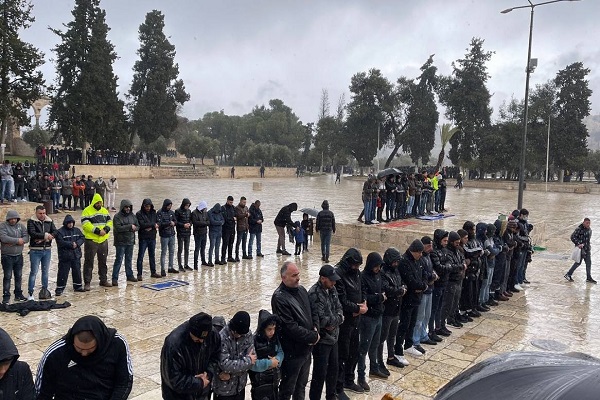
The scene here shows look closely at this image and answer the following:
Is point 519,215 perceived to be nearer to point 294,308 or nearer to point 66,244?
point 294,308

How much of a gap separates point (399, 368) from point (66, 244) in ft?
19.4

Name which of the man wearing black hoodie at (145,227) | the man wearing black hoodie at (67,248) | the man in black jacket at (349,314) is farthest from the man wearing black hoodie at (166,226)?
the man in black jacket at (349,314)

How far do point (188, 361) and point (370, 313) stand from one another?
8.06ft

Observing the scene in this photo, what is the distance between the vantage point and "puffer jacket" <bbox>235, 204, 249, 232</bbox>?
1114 cm

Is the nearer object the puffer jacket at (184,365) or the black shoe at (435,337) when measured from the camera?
the puffer jacket at (184,365)

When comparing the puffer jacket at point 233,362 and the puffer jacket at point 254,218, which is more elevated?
the puffer jacket at point 254,218

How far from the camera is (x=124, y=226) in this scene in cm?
877

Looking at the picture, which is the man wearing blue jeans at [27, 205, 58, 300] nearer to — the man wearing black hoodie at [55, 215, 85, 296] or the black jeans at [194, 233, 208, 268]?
the man wearing black hoodie at [55, 215, 85, 296]

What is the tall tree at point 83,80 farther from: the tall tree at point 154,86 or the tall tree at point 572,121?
the tall tree at point 572,121

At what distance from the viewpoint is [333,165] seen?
2778 inches

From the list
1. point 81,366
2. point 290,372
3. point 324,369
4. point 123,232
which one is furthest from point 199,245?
point 81,366

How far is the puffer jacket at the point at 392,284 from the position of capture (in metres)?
5.32

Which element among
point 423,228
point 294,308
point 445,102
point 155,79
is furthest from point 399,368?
point 445,102

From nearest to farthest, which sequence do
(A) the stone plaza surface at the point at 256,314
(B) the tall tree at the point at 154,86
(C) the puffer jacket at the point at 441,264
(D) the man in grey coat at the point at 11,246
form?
(A) the stone plaza surface at the point at 256,314
(C) the puffer jacket at the point at 441,264
(D) the man in grey coat at the point at 11,246
(B) the tall tree at the point at 154,86
